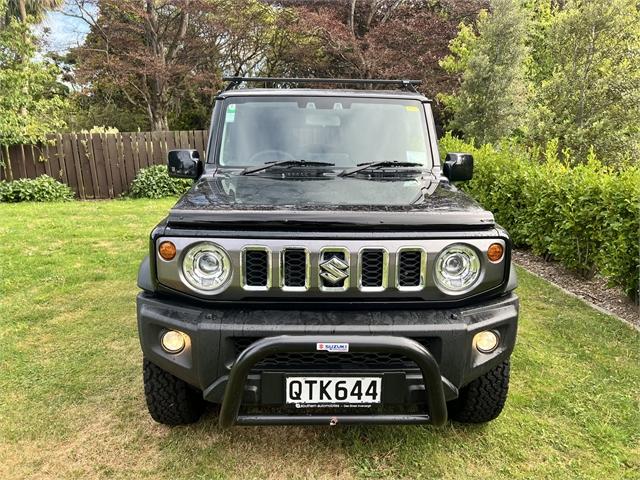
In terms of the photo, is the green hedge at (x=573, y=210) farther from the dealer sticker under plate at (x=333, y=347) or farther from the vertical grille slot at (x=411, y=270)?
the dealer sticker under plate at (x=333, y=347)

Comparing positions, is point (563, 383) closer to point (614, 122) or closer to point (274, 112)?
point (274, 112)

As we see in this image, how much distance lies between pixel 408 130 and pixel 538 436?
6.78 ft

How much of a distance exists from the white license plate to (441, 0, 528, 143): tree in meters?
11.0

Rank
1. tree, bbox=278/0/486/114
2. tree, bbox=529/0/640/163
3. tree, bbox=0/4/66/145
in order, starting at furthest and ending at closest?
tree, bbox=278/0/486/114 < tree, bbox=0/4/66/145 < tree, bbox=529/0/640/163

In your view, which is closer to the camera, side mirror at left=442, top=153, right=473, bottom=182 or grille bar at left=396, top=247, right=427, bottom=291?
grille bar at left=396, top=247, right=427, bottom=291

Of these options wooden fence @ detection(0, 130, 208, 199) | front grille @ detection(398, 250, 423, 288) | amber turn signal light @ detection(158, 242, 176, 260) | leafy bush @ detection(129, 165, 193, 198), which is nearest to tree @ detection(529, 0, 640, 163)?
leafy bush @ detection(129, 165, 193, 198)

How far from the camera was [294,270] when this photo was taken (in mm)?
2227

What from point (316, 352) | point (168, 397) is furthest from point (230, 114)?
point (316, 352)

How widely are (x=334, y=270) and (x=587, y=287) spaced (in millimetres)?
4193

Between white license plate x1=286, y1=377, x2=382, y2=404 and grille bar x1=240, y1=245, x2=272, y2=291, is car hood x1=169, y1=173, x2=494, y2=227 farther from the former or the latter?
white license plate x1=286, y1=377, x2=382, y2=404

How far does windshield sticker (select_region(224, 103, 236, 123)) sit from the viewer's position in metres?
3.48

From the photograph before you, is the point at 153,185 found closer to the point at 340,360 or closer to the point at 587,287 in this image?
the point at 587,287

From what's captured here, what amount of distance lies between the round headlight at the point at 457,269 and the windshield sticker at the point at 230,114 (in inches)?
74.9

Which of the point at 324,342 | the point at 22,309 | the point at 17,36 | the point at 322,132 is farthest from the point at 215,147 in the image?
the point at 17,36
